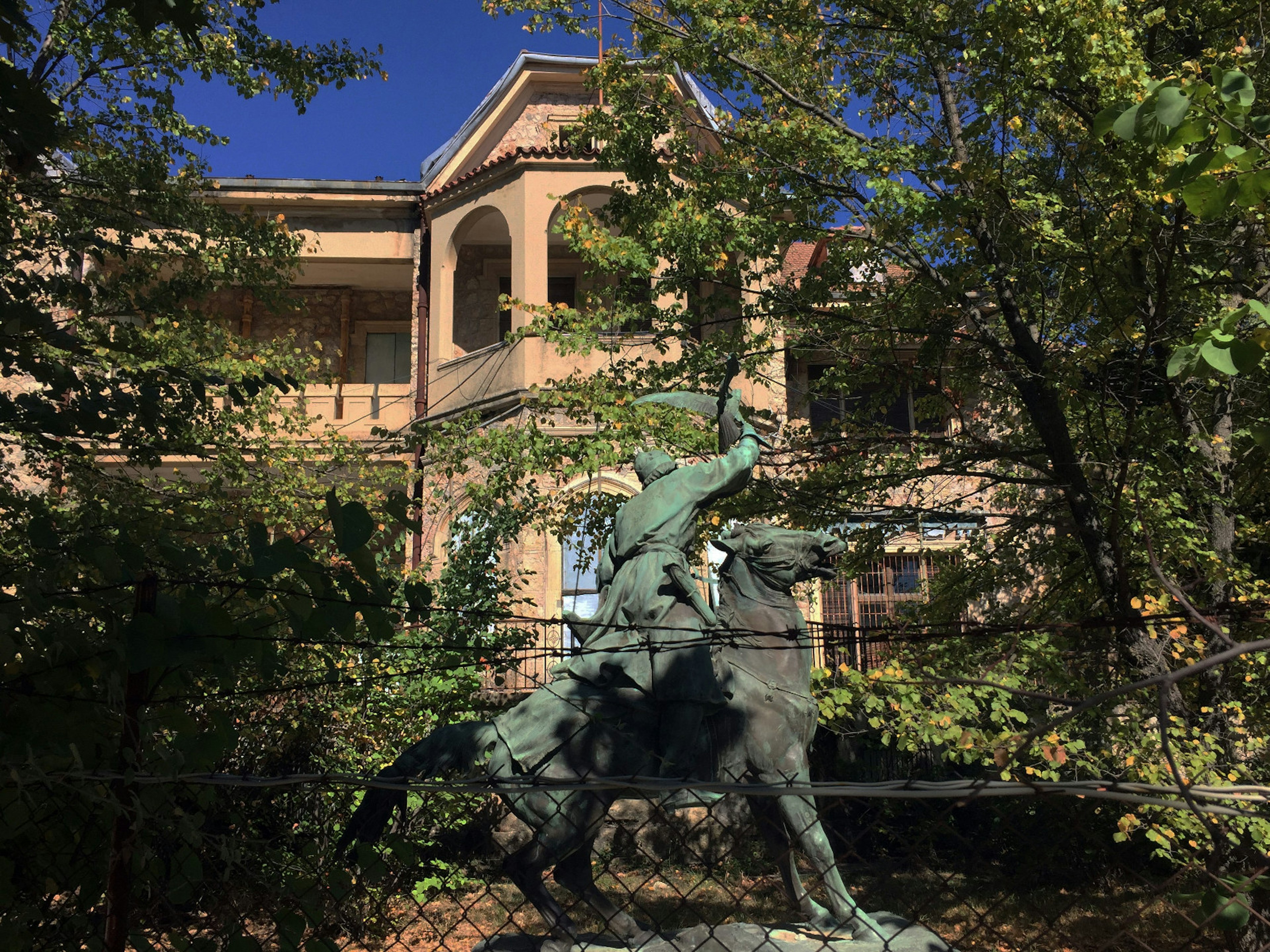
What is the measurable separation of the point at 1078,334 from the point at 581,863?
6.77 meters

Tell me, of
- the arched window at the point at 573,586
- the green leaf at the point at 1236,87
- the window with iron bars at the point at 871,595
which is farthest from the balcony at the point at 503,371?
the green leaf at the point at 1236,87

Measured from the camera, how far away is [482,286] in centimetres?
1836

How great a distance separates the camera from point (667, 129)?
34.9ft

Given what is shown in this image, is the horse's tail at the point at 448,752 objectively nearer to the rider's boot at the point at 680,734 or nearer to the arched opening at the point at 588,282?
the rider's boot at the point at 680,734

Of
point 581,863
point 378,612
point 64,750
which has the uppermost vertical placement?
point 378,612

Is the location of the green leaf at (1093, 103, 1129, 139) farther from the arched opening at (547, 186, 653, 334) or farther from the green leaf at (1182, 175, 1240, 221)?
the arched opening at (547, 186, 653, 334)

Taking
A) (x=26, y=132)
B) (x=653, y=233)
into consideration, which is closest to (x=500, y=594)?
(x=653, y=233)

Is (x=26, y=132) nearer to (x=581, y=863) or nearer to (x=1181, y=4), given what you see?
(x=581, y=863)

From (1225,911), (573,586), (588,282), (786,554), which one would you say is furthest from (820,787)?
(588,282)

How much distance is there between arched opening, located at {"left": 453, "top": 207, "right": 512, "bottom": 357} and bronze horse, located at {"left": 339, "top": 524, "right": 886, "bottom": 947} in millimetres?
11989

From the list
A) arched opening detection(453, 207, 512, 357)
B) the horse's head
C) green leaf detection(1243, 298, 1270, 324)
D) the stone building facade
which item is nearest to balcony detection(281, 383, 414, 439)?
the stone building facade

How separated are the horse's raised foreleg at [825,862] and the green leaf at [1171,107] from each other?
3.81m

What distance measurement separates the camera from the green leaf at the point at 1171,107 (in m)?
2.19

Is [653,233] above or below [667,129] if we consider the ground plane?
below
